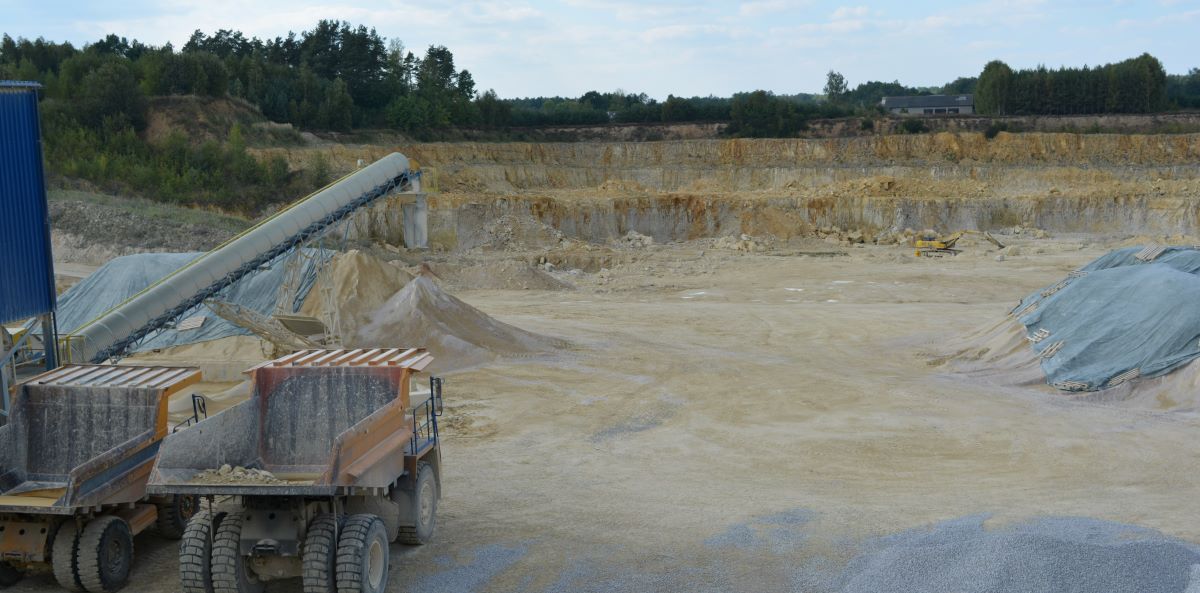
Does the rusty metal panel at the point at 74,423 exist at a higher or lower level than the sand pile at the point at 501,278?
higher

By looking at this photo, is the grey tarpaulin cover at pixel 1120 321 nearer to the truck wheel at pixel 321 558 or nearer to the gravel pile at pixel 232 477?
the truck wheel at pixel 321 558

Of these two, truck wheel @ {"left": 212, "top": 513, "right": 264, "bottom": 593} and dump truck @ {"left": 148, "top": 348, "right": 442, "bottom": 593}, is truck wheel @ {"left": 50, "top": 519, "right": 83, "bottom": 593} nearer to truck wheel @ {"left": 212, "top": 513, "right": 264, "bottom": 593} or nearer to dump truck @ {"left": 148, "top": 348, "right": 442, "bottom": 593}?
dump truck @ {"left": 148, "top": 348, "right": 442, "bottom": 593}

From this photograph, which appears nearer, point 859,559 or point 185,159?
point 859,559

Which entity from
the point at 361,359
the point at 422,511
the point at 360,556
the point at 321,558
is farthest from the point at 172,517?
the point at 360,556

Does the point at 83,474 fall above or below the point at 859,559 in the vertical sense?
above

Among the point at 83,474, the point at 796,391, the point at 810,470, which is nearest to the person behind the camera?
the point at 83,474

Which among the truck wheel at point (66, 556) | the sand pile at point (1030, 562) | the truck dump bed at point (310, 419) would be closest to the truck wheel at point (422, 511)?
the truck dump bed at point (310, 419)

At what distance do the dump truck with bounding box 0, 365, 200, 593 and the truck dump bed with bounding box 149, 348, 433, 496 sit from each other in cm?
86

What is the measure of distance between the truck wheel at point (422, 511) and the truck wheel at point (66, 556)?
2.93 metres

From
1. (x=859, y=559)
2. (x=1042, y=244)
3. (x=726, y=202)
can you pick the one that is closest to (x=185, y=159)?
(x=726, y=202)

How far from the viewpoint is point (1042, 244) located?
48438 millimetres

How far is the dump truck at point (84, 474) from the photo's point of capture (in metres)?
9.20

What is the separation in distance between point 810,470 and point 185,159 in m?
42.1

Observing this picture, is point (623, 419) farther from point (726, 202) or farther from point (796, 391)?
point (726, 202)
